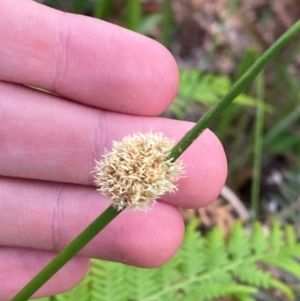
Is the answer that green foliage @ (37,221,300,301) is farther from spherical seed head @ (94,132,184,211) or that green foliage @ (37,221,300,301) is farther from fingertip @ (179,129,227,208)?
spherical seed head @ (94,132,184,211)

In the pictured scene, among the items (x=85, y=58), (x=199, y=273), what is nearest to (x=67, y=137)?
(x=85, y=58)

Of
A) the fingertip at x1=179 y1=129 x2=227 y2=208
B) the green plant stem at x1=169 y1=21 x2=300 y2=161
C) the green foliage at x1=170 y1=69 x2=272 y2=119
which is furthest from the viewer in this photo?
the green foliage at x1=170 y1=69 x2=272 y2=119

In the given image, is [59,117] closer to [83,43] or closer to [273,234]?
[83,43]

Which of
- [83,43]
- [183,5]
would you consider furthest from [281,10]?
[83,43]

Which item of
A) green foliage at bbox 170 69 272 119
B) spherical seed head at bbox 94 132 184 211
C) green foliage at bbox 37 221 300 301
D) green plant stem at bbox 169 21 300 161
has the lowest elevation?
green foliage at bbox 37 221 300 301

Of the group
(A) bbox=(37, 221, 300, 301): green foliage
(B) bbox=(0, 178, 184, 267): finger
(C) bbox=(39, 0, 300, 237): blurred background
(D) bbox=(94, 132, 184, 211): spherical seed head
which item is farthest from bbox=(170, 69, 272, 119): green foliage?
(D) bbox=(94, 132, 184, 211): spherical seed head

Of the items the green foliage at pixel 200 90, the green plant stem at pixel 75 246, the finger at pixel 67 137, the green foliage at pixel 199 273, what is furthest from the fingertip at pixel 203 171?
the green foliage at pixel 200 90

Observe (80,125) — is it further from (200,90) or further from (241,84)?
(200,90)

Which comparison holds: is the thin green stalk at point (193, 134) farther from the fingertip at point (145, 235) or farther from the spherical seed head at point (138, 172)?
the fingertip at point (145, 235)
